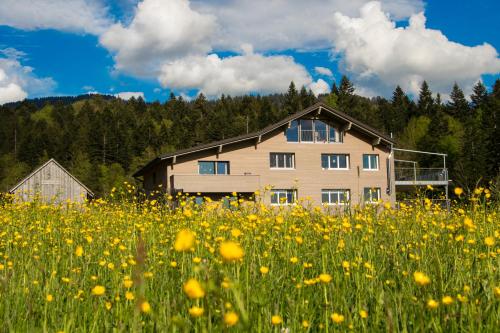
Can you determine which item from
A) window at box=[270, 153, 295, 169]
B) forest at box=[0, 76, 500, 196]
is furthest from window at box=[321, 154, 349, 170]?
forest at box=[0, 76, 500, 196]

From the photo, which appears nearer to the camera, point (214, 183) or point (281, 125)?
point (214, 183)

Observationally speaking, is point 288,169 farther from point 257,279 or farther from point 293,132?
point 257,279

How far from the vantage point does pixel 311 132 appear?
1276 inches

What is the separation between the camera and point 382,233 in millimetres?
4809

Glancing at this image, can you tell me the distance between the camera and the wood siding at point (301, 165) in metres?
30.1

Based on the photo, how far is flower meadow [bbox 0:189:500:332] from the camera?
2039mm

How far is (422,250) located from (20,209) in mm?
6045

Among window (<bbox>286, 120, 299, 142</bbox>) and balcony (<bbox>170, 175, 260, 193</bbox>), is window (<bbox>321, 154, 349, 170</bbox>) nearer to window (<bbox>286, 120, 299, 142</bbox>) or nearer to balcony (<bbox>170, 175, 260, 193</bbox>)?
window (<bbox>286, 120, 299, 142</bbox>)

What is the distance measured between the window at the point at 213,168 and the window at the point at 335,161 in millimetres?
7365

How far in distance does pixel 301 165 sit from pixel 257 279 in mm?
28556

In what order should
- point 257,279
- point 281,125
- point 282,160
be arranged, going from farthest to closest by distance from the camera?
point 282,160
point 281,125
point 257,279

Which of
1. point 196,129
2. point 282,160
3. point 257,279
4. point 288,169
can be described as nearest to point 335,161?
point 288,169

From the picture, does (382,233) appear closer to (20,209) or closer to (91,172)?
(20,209)

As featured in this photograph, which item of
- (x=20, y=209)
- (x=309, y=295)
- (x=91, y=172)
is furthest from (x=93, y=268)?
(x=91, y=172)
